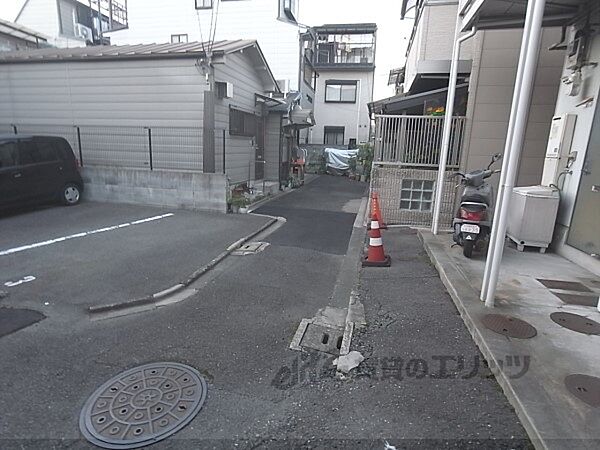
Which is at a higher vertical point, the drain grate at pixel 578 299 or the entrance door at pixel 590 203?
the entrance door at pixel 590 203

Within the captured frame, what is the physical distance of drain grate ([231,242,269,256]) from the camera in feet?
19.2

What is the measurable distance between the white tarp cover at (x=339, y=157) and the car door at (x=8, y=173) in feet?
54.1

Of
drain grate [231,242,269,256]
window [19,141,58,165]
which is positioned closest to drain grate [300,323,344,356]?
drain grate [231,242,269,256]

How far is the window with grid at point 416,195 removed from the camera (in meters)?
7.26

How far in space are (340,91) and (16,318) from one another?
2601cm

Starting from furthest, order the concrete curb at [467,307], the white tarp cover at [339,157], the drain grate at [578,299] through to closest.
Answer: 1. the white tarp cover at [339,157]
2. the drain grate at [578,299]
3. the concrete curb at [467,307]

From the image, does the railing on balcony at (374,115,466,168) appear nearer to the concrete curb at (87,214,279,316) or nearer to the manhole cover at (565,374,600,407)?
the concrete curb at (87,214,279,316)

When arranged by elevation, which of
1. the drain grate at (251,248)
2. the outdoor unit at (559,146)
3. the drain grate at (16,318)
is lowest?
the drain grate at (16,318)

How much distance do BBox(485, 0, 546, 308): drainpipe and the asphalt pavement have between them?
711 mm

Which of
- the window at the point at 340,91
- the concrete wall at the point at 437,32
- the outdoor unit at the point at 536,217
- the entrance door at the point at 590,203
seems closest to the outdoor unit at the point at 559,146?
the outdoor unit at the point at 536,217

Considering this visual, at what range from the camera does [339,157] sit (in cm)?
2180

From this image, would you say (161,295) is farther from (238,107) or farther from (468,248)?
(238,107)

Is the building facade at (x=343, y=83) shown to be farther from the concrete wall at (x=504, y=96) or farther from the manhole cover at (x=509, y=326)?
the manhole cover at (x=509, y=326)

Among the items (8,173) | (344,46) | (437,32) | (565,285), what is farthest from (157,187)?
(344,46)
